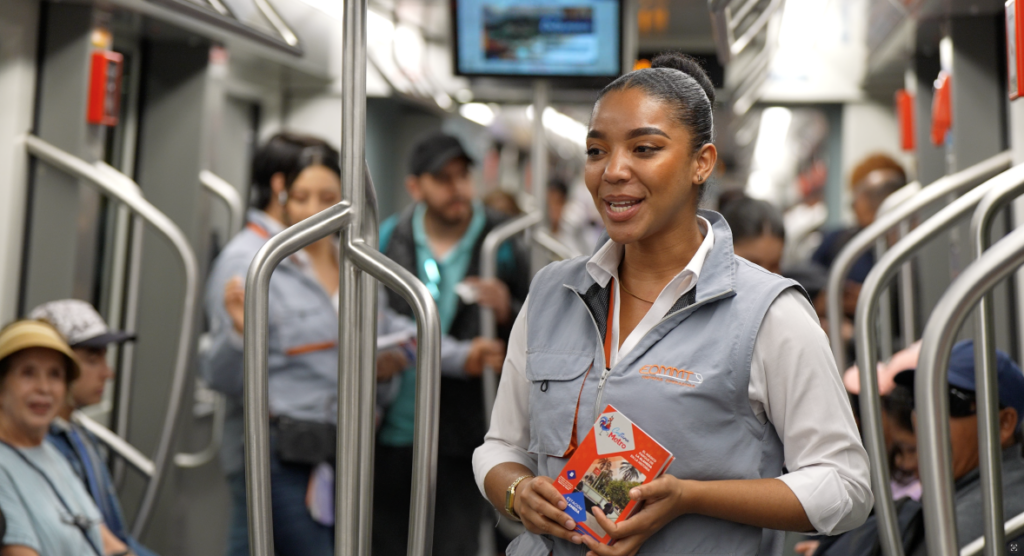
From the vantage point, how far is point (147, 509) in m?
3.59

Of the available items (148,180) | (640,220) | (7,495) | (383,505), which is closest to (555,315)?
(640,220)

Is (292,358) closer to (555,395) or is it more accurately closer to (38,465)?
(38,465)

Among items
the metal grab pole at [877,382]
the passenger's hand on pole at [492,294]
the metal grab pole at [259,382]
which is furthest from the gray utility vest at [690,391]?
the passenger's hand on pole at [492,294]

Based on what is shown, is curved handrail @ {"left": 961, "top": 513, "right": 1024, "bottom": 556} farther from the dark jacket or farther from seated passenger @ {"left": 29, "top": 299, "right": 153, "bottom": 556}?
seated passenger @ {"left": 29, "top": 299, "right": 153, "bottom": 556}

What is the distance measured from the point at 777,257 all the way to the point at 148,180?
3173 millimetres

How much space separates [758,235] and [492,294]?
0.98 meters

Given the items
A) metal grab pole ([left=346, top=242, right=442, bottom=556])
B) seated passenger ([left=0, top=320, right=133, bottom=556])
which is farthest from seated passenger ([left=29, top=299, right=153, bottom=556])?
metal grab pole ([left=346, top=242, right=442, bottom=556])

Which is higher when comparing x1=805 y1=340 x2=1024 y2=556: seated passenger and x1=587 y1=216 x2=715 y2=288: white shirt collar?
x1=587 y1=216 x2=715 y2=288: white shirt collar

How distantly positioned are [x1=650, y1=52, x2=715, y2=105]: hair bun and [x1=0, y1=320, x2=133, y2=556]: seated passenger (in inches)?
74.6

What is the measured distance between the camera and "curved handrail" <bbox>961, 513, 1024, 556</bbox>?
2.14 metres

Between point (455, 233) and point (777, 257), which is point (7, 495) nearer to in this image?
point (455, 233)

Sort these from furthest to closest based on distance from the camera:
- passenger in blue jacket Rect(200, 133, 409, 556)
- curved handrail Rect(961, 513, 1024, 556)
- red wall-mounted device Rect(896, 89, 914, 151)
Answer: red wall-mounted device Rect(896, 89, 914, 151) < passenger in blue jacket Rect(200, 133, 409, 556) < curved handrail Rect(961, 513, 1024, 556)

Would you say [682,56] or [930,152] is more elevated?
[930,152]

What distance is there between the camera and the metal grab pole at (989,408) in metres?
1.87
